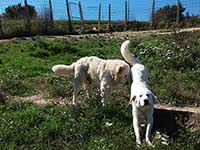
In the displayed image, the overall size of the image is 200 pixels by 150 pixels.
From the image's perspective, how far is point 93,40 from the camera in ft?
63.0

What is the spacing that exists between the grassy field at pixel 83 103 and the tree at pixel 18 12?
8695mm

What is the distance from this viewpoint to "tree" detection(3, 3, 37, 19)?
972 inches

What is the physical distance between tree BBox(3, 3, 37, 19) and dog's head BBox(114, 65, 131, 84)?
16.2 meters

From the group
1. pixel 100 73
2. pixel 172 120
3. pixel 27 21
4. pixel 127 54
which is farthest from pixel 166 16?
pixel 172 120

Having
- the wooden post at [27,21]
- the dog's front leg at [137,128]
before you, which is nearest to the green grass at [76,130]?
the dog's front leg at [137,128]

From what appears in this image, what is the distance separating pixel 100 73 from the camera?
8758mm

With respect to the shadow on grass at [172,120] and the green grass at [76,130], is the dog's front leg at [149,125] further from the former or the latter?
the shadow on grass at [172,120]

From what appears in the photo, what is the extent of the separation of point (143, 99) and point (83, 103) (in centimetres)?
163

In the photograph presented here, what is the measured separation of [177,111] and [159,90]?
1.74m

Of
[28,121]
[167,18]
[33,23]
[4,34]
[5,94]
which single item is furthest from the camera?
[167,18]

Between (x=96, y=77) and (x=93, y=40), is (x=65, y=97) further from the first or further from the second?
(x=93, y=40)

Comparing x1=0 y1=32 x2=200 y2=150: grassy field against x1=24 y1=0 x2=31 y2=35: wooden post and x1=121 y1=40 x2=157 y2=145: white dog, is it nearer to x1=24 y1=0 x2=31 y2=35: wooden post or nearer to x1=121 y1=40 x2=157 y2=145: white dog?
x1=121 y1=40 x2=157 y2=145: white dog

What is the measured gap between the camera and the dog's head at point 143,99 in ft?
23.9

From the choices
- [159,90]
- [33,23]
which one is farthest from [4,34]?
[159,90]
